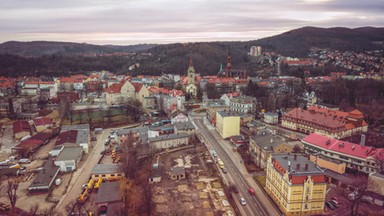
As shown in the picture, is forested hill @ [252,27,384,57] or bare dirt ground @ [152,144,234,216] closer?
bare dirt ground @ [152,144,234,216]

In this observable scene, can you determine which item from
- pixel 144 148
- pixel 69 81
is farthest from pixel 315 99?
pixel 69 81

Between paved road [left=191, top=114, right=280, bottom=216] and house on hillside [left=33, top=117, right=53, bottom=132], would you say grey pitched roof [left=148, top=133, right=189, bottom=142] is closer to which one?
paved road [left=191, top=114, right=280, bottom=216]

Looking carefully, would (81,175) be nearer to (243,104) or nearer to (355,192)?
(355,192)

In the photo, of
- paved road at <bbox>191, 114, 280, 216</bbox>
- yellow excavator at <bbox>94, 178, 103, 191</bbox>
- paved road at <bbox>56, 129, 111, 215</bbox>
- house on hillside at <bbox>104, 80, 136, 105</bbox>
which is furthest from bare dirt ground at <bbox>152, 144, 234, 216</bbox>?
house on hillside at <bbox>104, 80, 136, 105</bbox>

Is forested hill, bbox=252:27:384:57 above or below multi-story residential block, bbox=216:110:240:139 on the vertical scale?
above

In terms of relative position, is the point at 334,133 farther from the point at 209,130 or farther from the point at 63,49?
the point at 63,49

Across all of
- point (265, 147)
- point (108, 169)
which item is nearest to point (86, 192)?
point (108, 169)

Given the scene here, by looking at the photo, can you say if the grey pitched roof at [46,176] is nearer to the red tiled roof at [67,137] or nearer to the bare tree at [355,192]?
the red tiled roof at [67,137]
